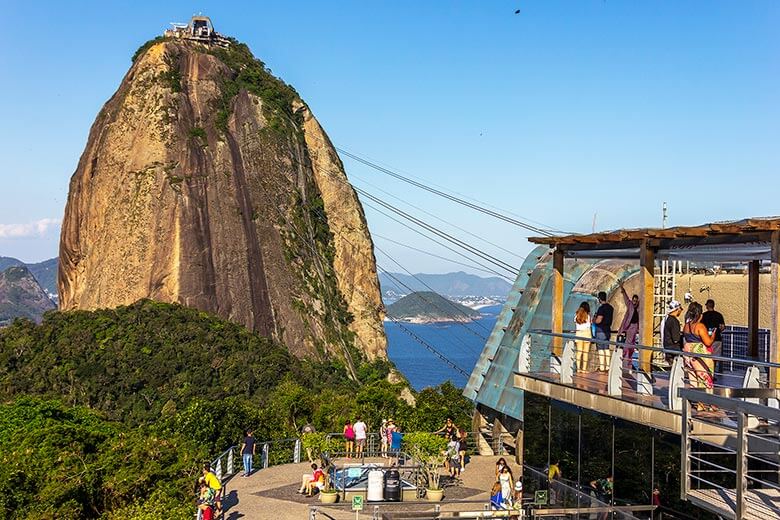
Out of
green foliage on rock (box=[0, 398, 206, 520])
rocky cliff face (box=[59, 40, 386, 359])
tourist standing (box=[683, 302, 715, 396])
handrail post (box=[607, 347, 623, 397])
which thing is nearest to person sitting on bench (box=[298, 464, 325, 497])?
green foliage on rock (box=[0, 398, 206, 520])

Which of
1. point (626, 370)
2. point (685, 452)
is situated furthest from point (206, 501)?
point (685, 452)

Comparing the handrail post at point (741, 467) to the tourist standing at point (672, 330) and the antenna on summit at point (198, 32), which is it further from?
the antenna on summit at point (198, 32)

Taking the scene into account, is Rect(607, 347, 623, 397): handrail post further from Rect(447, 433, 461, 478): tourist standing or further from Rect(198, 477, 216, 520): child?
Rect(447, 433, 461, 478): tourist standing

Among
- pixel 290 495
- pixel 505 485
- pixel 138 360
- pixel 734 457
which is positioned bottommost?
pixel 290 495

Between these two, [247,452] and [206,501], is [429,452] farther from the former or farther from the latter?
[206,501]

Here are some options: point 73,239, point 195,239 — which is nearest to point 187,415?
point 195,239

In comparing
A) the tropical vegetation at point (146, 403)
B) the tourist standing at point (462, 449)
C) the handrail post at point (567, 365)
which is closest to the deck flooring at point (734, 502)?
the handrail post at point (567, 365)
